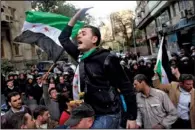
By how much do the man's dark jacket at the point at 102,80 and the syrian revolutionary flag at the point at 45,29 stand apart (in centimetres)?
289

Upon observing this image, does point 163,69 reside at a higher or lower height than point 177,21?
lower

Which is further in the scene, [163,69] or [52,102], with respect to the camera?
[163,69]

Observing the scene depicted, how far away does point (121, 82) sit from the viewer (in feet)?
8.54

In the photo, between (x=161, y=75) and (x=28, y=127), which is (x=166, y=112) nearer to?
(x=28, y=127)

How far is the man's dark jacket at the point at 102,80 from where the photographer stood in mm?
2623

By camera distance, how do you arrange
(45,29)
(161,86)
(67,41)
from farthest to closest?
1. (45,29)
2. (161,86)
3. (67,41)

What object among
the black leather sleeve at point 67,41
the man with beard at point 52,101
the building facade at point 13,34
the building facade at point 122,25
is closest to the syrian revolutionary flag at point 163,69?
the man with beard at point 52,101

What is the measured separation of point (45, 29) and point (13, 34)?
23.5 meters

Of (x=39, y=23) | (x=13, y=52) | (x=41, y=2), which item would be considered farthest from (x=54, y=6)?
(x=39, y=23)

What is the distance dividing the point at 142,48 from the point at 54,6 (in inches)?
667

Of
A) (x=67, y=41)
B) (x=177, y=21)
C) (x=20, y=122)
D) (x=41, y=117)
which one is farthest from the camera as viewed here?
(x=177, y=21)

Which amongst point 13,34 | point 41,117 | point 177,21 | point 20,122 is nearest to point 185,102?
point 41,117

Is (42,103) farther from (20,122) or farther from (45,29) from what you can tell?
(20,122)

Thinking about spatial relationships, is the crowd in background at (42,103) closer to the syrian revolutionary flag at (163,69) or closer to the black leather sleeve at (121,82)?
the syrian revolutionary flag at (163,69)
